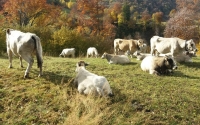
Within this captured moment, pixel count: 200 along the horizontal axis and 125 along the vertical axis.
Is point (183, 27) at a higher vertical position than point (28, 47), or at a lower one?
higher

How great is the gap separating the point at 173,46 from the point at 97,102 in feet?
29.4

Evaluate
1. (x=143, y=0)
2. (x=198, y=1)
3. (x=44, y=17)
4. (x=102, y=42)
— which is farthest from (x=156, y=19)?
(x=102, y=42)

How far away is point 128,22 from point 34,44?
2825 inches

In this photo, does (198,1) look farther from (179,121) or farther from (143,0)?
(143,0)

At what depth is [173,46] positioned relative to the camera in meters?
14.7

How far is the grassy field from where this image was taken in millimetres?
6895

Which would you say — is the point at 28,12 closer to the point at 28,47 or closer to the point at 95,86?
the point at 28,47

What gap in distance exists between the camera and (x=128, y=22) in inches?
3105

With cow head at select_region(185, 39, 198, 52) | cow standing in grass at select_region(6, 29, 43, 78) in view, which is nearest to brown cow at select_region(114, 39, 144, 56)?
cow head at select_region(185, 39, 198, 52)

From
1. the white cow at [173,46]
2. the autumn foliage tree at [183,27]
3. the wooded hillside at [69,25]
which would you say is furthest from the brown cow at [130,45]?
the autumn foliage tree at [183,27]

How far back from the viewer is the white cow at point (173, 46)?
14.3m

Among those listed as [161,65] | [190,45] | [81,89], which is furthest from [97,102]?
[190,45]

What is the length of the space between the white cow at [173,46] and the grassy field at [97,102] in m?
4.62

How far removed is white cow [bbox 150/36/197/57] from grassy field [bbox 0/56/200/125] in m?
4.62
